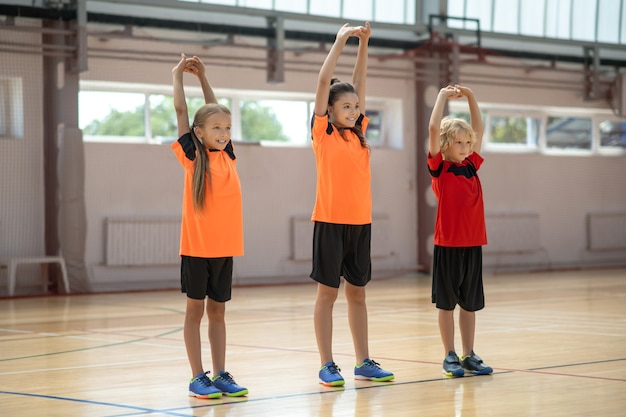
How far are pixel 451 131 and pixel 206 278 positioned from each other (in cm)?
136

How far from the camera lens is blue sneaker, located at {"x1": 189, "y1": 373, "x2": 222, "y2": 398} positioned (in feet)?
12.5

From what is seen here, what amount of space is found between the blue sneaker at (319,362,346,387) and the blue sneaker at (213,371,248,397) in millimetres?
372

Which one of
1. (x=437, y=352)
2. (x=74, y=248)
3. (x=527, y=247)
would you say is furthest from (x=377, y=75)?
(x=437, y=352)

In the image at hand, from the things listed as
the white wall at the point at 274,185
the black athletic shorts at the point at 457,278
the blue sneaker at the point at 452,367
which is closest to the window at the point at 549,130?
the white wall at the point at 274,185

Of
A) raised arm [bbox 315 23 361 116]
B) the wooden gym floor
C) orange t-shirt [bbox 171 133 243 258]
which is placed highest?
raised arm [bbox 315 23 361 116]

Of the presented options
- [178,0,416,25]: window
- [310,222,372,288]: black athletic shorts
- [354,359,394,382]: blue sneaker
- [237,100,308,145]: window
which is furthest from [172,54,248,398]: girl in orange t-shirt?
[237,100,308,145]: window

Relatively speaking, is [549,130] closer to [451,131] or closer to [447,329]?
[451,131]

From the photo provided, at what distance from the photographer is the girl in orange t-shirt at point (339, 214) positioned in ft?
13.6

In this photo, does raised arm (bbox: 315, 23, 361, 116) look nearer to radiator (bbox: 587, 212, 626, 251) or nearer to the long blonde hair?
the long blonde hair

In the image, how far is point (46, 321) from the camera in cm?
733

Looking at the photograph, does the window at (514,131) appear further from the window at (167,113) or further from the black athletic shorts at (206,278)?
the black athletic shorts at (206,278)

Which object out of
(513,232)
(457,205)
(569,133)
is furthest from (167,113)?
(457,205)

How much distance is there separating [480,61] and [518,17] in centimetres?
128

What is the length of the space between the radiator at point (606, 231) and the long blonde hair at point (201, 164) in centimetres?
1113
